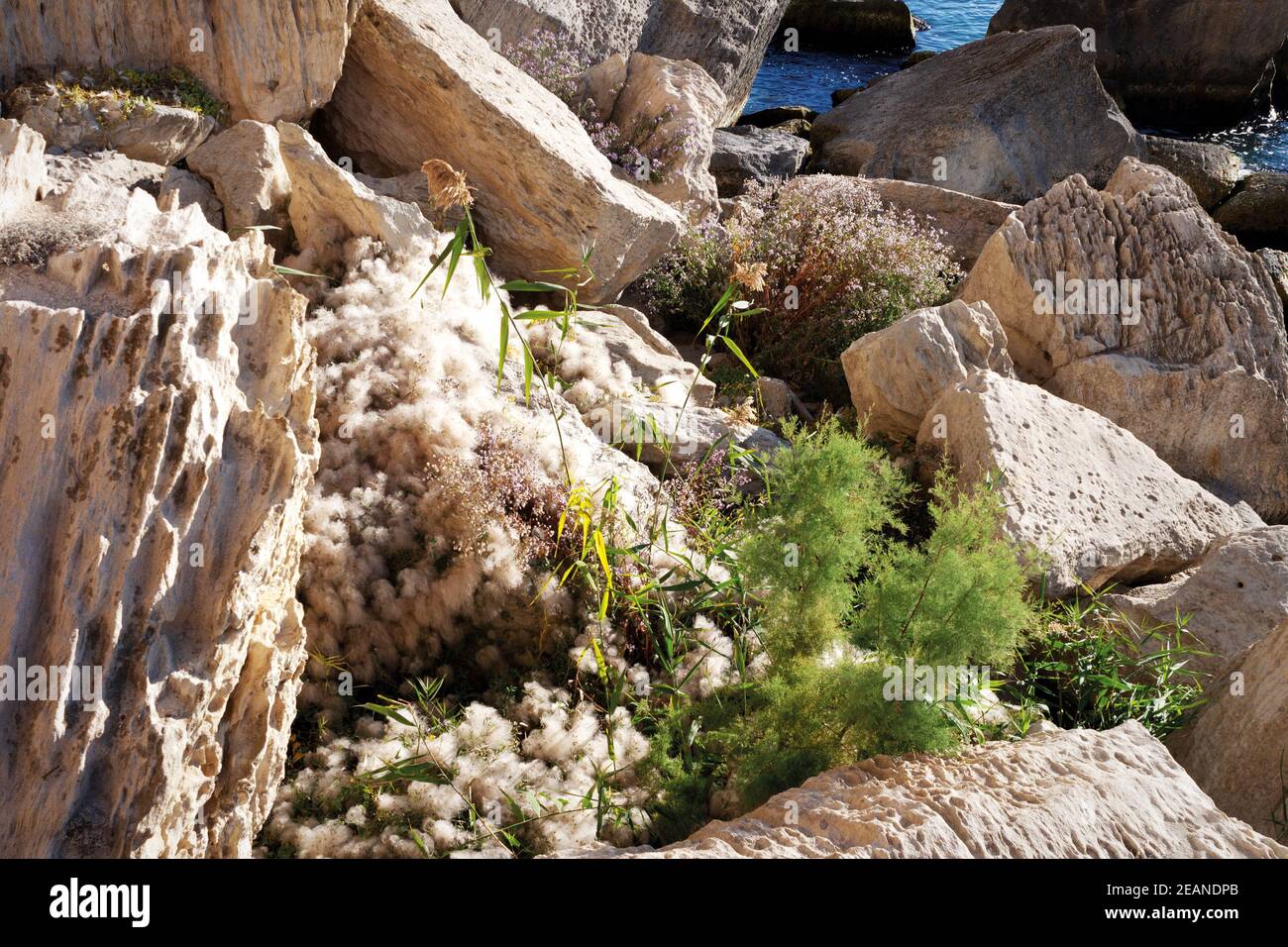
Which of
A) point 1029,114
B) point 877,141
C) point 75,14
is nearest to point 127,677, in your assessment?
point 75,14

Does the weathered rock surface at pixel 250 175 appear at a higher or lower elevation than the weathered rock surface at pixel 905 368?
higher

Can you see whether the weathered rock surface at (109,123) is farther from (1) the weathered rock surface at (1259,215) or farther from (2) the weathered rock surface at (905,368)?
(1) the weathered rock surface at (1259,215)

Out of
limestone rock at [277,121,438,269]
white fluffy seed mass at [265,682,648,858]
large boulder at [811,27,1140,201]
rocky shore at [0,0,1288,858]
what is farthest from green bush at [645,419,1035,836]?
large boulder at [811,27,1140,201]

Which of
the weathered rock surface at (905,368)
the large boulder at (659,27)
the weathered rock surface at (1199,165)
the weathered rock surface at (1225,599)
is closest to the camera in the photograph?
the weathered rock surface at (1225,599)

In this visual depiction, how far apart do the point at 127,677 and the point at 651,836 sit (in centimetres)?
170

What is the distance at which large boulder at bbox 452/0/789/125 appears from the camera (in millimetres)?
9102

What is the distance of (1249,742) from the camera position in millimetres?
4285

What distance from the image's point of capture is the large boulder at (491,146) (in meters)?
6.48

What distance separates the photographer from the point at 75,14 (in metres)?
5.86

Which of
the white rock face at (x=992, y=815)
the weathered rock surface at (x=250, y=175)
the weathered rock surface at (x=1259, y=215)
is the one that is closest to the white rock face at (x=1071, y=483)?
the white rock face at (x=992, y=815)

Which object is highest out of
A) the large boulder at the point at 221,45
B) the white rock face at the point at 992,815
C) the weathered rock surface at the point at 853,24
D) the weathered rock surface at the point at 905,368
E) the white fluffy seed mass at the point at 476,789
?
the weathered rock surface at the point at 853,24

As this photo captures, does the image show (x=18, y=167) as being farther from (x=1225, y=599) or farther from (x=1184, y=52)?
(x=1184, y=52)

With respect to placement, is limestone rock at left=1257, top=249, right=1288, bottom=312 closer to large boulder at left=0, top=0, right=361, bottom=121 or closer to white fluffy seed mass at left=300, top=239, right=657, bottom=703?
white fluffy seed mass at left=300, top=239, right=657, bottom=703

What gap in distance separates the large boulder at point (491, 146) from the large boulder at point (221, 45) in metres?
0.37
